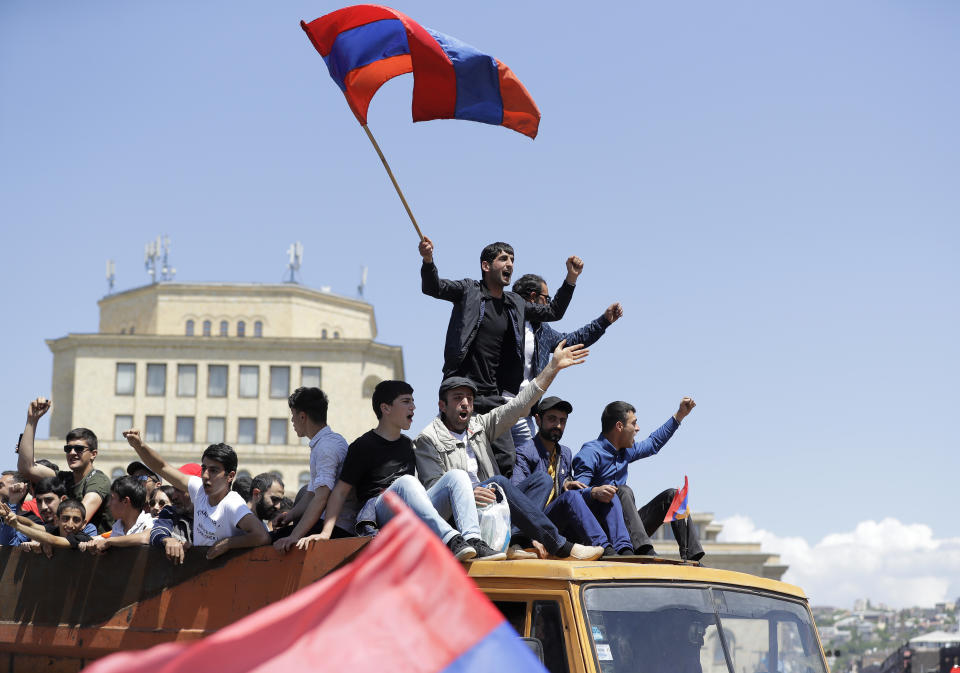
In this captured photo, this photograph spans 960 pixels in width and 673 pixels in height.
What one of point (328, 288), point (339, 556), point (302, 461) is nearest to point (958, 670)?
point (339, 556)

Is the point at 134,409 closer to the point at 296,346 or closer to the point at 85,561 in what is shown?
the point at 296,346

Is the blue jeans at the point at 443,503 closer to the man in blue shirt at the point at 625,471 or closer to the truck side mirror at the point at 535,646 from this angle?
the truck side mirror at the point at 535,646

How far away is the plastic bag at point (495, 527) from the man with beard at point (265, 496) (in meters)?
3.93

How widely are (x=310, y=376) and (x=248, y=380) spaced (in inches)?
191

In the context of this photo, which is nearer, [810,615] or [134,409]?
[810,615]

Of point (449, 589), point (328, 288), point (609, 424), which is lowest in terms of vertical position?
point (449, 589)

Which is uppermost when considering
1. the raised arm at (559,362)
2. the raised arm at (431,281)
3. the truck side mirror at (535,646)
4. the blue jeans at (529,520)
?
the raised arm at (431,281)

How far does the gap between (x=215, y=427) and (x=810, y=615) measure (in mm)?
85912

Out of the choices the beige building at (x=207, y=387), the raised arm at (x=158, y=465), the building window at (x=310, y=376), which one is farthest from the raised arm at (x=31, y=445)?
the building window at (x=310, y=376)

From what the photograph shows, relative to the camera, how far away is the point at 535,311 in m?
9.16

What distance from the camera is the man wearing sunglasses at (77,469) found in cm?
878

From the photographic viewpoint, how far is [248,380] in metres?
91.1

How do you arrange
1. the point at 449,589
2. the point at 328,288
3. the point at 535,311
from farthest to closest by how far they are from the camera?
1. the point at 328,288
2. the point at 535,311
3. the point at 449,589

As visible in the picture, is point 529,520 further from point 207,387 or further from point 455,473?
point 207,387
